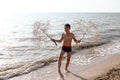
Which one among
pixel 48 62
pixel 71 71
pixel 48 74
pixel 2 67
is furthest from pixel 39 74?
pixel 2 67

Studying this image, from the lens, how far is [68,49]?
28.9ft

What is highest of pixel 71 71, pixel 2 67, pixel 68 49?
pixel 68 49

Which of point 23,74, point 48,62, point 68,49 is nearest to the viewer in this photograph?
point 68,49

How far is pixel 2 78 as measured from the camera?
983 cm

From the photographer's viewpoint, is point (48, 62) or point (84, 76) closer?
point (84, 76)

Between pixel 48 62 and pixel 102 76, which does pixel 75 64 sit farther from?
pixel 102 76

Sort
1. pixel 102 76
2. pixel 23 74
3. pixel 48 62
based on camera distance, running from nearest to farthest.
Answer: pixel 102 76
pixel 23 74
pixel 48 62

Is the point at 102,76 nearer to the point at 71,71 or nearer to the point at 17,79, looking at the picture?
the point at 71,71

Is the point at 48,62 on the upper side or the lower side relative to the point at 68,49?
lower

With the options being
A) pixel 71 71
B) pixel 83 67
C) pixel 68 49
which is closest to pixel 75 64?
pixel 83 67

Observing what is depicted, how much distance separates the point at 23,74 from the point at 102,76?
3.72m

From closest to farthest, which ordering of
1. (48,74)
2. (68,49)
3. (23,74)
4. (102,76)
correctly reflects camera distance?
(102,76) → (68,49) → (48,74) → (23,74)

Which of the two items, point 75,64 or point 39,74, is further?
point 75,64

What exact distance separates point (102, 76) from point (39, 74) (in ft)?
9.27
